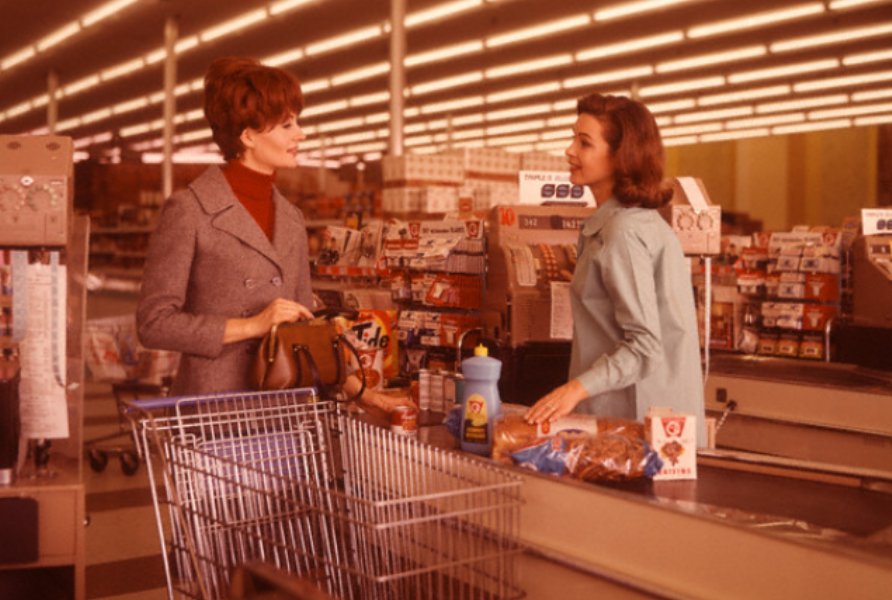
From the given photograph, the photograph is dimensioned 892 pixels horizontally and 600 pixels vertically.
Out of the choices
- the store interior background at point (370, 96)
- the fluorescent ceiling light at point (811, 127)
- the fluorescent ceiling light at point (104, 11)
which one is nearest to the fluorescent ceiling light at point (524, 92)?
the store interior background at point (370, 96)

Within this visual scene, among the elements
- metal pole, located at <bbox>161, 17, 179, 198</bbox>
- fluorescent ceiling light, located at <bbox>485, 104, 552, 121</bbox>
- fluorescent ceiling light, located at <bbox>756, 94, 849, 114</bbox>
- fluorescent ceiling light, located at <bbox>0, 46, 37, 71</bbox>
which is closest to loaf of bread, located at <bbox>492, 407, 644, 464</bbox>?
metal pole, located at <bbox>161, 17, 179, 198</bbox>

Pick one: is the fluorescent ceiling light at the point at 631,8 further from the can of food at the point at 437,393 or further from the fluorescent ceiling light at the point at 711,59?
the can of food at the point at 437,393

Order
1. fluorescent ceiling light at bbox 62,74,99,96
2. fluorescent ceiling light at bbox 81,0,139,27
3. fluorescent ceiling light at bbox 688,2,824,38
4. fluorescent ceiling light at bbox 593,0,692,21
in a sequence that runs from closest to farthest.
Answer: fluorescent ceiling light at bbox 593,0,692,21
fluorescent ceiling light at bbox 688,2,824,38
fluorescent ceiling light at bbox 81,0,139,27
fluorescent ceiling light at bbox 62,74,99,96

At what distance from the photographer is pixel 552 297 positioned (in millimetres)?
3904

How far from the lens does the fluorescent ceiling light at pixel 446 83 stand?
17.6m

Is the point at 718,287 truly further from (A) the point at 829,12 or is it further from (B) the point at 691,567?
(A) the point at 829,12

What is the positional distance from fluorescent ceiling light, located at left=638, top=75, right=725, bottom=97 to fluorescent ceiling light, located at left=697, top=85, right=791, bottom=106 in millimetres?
869

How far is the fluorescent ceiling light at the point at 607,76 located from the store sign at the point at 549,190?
12270 millimetres

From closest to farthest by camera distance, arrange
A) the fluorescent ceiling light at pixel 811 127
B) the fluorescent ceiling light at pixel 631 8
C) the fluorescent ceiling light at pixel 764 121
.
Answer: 1. the fluorescent ceiling light at pixel 631 8
2. the fluorescent ceiling light at pixel 764 121
3. the fluorescent ceiling light at pixel 811 127

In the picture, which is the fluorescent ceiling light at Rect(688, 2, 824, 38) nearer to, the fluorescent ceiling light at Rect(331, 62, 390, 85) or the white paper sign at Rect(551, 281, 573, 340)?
the fluorescent ceiling light at Rect(331, 62, 390, 85)

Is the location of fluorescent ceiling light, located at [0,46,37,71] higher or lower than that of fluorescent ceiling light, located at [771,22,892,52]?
higher

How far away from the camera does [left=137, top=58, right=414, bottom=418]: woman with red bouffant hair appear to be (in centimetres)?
230

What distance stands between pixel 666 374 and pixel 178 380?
127cm

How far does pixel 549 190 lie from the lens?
4617 mm
